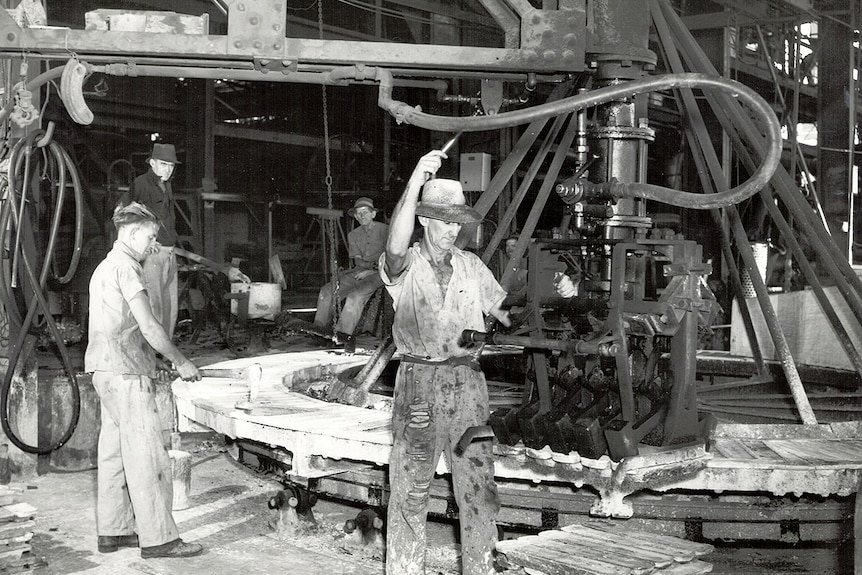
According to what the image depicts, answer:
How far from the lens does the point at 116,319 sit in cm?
514

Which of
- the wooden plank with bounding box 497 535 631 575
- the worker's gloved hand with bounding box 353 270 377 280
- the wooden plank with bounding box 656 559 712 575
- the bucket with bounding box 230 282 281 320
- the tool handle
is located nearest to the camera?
the wooden plank with bounding box 497 535 631 575

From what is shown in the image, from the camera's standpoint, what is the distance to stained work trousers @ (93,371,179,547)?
513 cm

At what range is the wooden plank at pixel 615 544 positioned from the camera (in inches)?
163

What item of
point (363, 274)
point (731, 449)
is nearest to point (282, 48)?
point (731, 449)

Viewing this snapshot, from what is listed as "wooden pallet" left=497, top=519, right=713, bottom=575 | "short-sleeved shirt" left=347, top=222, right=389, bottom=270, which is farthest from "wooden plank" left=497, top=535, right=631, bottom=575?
"short-sleeved shirt" left=347, top=222, right=389, bottom=270

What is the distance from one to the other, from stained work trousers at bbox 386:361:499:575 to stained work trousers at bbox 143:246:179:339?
404cm

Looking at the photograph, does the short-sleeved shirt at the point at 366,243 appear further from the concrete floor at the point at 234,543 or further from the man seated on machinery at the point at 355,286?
the concrete floor at the point at 234,543

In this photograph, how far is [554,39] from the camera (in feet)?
14.8

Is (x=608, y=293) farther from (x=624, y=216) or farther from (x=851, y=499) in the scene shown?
(x=851, y=499)

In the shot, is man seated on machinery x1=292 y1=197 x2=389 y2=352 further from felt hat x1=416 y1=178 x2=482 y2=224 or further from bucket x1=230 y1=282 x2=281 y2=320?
felt hat x1=416 y1=178 x2=482 y2=224

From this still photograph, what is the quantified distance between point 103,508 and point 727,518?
3463mm

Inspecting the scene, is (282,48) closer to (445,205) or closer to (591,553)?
(445,205)

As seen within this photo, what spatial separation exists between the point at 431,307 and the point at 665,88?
4.72 ft

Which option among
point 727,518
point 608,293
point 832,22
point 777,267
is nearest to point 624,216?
point 608,293
